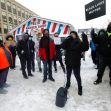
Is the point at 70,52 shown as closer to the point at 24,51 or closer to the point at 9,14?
the point at 24,51

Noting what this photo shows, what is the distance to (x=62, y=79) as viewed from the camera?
275 inches

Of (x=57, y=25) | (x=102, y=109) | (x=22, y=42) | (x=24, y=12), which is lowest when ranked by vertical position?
(x=102, y=109)

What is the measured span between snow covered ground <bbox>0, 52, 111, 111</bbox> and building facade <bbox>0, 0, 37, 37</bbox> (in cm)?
4680

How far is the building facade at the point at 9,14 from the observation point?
51.7m

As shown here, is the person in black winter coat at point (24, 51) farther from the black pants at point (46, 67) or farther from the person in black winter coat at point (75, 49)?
the person in black winter coat at point (75, 49)

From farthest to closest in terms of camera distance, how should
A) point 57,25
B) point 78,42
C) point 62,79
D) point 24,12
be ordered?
1. point 24,12
2. point 57,25
3. point 62,79
4. point 78,42

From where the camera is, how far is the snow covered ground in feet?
15.2

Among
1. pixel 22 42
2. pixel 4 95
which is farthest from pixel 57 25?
pixel 4 95

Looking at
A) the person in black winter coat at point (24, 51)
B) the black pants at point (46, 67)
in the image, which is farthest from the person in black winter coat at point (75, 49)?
the person in black winter coat at point (24, 51)

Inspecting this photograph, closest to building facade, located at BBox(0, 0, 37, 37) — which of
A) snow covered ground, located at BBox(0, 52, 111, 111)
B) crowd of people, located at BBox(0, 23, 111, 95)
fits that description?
crowd of people, located at BBox(0, 23, 111, 95)

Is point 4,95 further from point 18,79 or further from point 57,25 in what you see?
point 57,25

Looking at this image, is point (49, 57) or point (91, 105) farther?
point (49, 57)

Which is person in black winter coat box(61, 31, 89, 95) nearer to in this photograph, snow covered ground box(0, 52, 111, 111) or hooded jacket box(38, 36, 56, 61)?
snow covered ground box(0, 52, 111, 111)

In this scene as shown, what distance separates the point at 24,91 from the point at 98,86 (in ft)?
7.38
